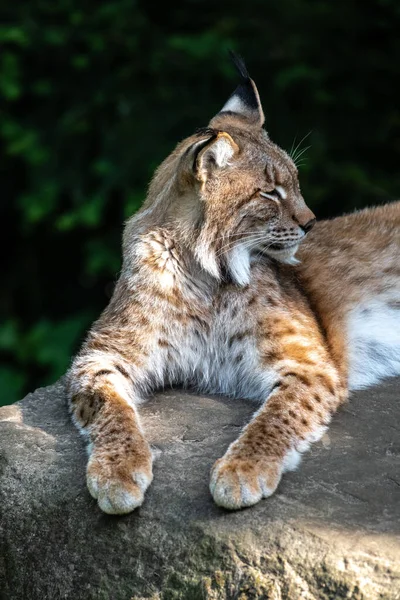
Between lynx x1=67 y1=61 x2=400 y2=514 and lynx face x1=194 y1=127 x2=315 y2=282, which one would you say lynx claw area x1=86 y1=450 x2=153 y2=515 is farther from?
lynx face x1=194 y1=127 x2=315 y2=282

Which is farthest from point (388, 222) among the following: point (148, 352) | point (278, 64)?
point (278, 64)

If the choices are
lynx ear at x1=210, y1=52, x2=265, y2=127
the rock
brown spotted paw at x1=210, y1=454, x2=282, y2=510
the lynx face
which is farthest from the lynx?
brown spotted paw at x1=210, y1=454, x2=282, y2=510

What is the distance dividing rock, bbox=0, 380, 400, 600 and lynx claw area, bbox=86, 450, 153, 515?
0.05m

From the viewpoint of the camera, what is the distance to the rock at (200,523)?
271 centimetres

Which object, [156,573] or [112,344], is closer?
[156,573]

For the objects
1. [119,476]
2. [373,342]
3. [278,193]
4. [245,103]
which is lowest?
[373,342]

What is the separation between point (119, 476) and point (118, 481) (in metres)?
0.03

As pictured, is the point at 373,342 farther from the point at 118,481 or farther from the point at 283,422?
the point at 118,481

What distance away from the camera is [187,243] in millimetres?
3805

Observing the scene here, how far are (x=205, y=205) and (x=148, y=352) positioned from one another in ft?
2.09

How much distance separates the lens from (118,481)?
3.06m

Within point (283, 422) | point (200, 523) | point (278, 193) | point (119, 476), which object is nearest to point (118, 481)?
point (119, 476)

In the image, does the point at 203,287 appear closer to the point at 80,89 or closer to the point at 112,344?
the point at 112,344

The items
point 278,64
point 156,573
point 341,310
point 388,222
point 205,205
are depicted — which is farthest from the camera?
point 278,64
